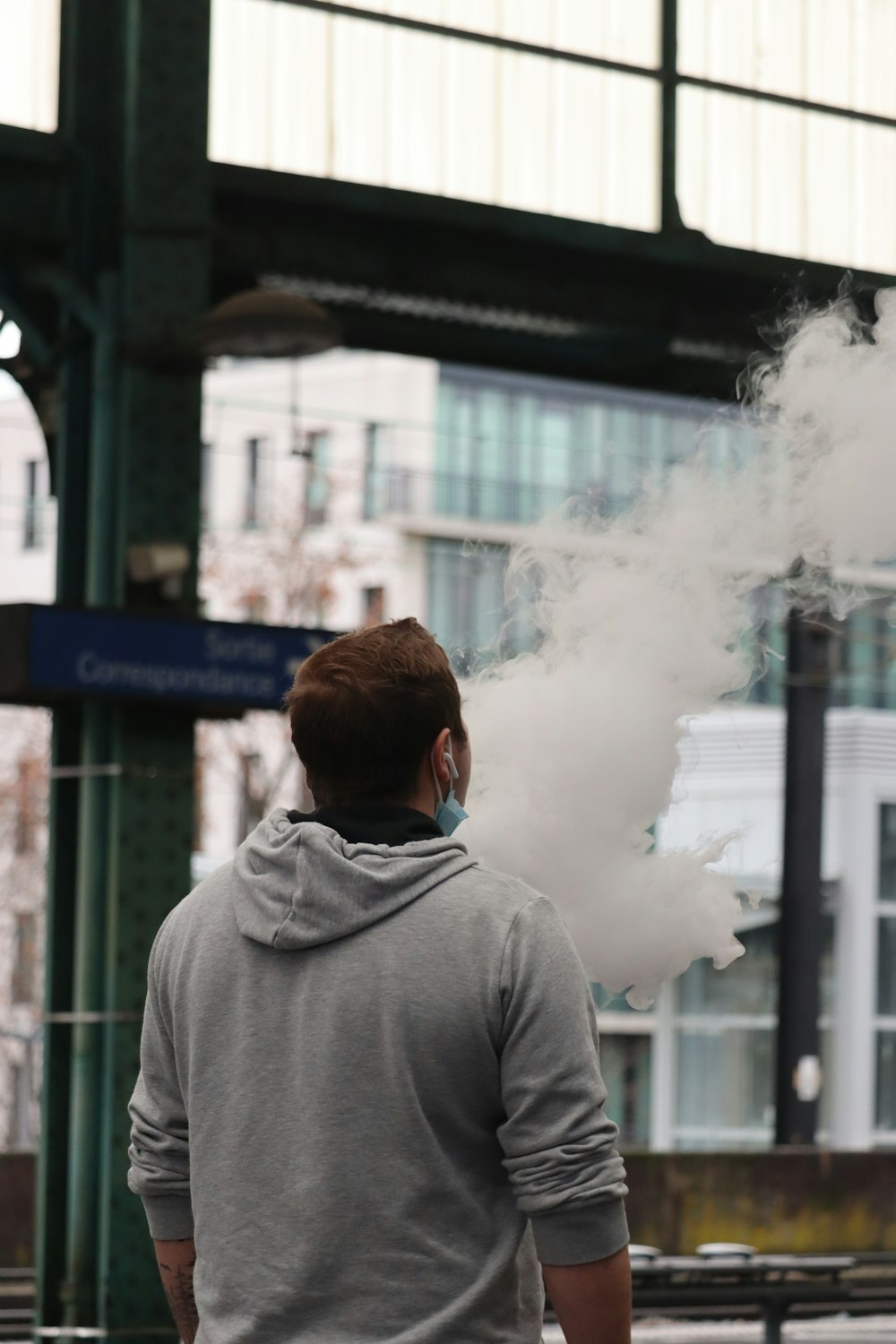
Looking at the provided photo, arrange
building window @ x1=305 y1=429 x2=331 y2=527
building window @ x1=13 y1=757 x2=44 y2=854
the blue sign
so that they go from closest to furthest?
the blue sign → building window @ x1=13 y1=757 x2=44 y2=854 → building window @ x1=305 y1=429 x2=331 y2=527

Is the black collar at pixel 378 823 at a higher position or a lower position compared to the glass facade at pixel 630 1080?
higher

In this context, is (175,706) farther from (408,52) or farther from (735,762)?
(735,762)

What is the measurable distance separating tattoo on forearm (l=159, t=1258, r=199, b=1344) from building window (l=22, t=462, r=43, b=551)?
38408mm

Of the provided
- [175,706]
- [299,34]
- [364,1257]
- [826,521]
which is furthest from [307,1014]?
[299,34]

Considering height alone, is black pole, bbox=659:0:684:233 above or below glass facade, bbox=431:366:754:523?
below

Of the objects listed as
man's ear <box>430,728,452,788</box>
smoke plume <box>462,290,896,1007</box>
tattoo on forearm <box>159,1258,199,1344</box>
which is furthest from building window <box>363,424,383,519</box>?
man's ear <box>430,728,452,788</box>

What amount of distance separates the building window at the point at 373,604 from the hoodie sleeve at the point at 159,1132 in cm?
2865

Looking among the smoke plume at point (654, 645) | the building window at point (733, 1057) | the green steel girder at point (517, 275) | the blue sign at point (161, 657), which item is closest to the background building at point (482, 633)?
the building window at point (733, 1057)

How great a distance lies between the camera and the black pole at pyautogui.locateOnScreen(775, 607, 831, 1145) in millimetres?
15719

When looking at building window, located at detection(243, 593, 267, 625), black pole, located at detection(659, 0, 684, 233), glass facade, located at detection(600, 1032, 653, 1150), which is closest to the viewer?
black pole, located at detection(659, 0, 684, 233)

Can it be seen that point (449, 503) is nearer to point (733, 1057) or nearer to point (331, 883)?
point (733, 1057)

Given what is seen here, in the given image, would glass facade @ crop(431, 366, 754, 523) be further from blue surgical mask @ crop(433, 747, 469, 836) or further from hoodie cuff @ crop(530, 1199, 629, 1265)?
hoodie cuff @ crop(530, 1199, 629, 1265)

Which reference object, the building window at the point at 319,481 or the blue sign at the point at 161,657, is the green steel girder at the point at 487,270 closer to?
the blue sign at the point at 161,657

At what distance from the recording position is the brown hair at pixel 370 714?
2238 mm
